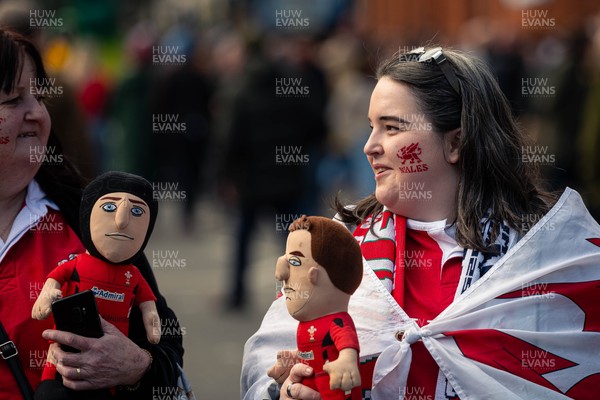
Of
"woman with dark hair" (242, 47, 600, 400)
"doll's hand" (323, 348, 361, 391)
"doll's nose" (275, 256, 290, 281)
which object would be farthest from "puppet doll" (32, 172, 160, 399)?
"doll's hand" (323, 348, 361, 391)

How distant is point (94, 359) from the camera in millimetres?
3266

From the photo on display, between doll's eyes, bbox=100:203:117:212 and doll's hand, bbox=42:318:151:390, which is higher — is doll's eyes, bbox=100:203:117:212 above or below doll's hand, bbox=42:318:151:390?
above

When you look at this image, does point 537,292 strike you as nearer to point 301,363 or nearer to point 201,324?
point 301,363

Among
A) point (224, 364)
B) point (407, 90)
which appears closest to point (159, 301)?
point (407, 90)

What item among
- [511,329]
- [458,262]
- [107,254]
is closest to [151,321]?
[107,254]

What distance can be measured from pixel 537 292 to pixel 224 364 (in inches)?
184

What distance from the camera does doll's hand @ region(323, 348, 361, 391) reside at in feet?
10.2

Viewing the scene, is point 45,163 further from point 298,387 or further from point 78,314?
point 298,387

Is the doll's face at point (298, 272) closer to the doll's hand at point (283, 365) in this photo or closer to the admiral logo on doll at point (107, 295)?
the doll's hand at point (283, 365)

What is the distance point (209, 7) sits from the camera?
128ft

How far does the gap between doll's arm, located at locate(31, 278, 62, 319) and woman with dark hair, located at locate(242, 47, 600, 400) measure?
0.71 meters

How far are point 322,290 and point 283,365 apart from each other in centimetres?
31

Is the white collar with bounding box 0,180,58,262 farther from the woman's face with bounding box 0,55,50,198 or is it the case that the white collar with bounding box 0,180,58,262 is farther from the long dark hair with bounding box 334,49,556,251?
the long dark hair with bounding box 334,49,556,251

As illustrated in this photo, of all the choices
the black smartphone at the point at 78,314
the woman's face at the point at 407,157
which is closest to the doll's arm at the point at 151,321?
the black smartphone at the point at 78,314
